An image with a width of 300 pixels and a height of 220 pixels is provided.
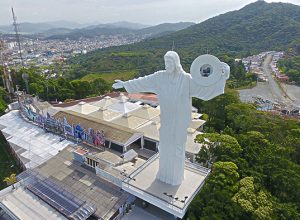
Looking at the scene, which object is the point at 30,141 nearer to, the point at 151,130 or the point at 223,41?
the point at 151,130

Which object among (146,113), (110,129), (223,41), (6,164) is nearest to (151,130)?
(110,129)

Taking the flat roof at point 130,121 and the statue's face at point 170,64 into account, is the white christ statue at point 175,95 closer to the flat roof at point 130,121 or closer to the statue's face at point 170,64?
the statue's face at point 170,64

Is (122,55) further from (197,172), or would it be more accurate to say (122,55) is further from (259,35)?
(197,172)

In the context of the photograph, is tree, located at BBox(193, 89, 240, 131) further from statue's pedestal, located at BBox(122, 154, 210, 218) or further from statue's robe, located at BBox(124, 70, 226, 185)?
statue's robe, located at BBox(124, 70, 226, 185)

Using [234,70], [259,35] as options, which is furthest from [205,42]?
[234,70]

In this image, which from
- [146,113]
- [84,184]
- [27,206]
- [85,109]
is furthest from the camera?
[85,109]

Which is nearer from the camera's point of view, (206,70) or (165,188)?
(206,70)

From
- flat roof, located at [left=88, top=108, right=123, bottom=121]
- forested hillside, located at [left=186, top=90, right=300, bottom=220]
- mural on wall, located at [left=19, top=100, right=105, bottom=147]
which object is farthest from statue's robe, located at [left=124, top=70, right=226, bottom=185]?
flat roof, located at [left=88, top=108, right=123, bottom=121]
